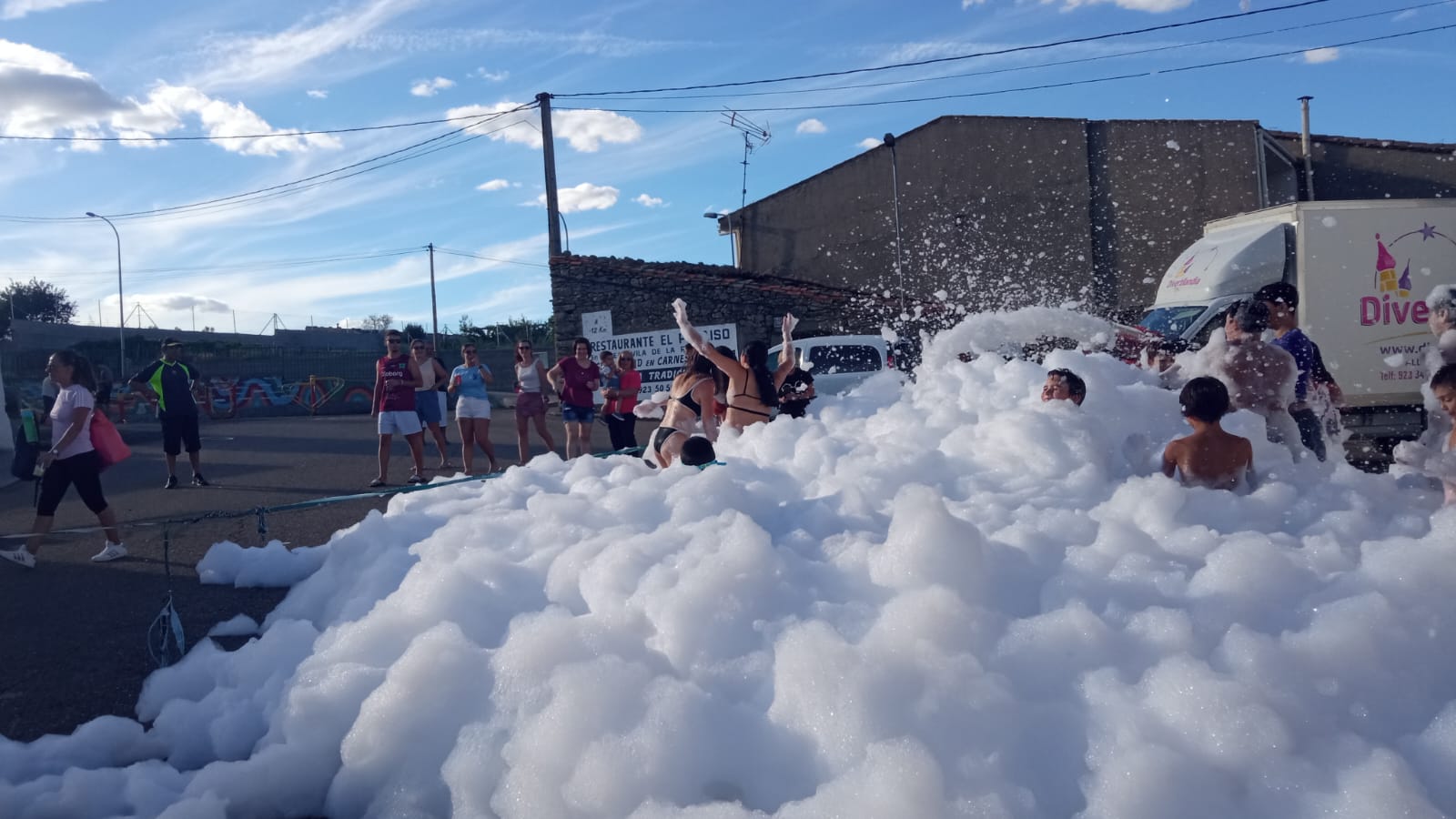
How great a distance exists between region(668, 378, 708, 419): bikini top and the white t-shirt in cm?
409

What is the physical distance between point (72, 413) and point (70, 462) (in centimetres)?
34

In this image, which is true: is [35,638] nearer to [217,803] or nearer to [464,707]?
[217,803]

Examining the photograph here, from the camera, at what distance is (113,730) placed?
12.8ft

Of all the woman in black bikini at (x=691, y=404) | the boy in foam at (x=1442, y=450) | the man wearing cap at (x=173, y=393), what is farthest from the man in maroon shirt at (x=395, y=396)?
the boy in foam at (x=1442, y=450)

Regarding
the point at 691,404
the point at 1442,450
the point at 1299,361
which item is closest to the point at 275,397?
the point at 691,404

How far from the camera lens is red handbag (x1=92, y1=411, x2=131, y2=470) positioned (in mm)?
7320

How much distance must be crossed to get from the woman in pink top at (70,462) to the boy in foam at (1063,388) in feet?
19.7

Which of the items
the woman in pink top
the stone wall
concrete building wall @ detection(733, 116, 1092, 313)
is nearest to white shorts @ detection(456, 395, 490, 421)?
the woman in pink top

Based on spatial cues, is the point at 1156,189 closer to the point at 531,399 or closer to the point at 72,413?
the point at 531,399

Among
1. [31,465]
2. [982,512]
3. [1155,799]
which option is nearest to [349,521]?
[31,465]

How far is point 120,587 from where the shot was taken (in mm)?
6312

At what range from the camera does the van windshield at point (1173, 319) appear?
39.1ft

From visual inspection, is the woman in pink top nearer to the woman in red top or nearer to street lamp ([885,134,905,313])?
the woman in red top

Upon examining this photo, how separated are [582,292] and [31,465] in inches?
489
